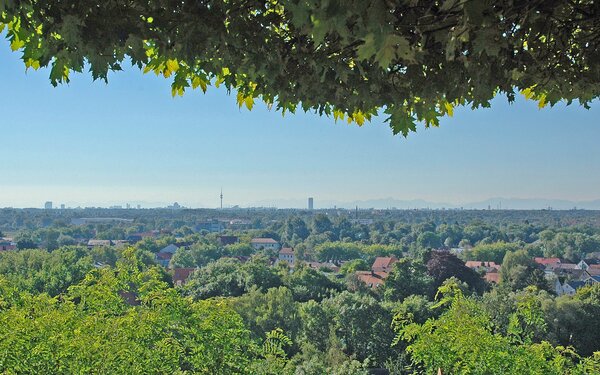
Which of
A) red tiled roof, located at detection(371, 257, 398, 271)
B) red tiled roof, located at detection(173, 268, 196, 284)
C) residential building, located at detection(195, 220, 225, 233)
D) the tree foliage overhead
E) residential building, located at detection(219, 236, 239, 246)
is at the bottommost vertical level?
red tiled roof, located at detection(371, 257, 398, 271)

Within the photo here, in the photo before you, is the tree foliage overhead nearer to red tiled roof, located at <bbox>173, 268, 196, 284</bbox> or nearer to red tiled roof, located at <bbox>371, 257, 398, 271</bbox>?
red tiled roof, located at <bbox>173, 268, 196, 284</bbox>

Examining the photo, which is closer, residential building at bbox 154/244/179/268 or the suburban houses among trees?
the suburban houses among trees

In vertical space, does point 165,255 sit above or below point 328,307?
below

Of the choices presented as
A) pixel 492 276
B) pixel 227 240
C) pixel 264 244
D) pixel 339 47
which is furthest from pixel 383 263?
pixel 339 47

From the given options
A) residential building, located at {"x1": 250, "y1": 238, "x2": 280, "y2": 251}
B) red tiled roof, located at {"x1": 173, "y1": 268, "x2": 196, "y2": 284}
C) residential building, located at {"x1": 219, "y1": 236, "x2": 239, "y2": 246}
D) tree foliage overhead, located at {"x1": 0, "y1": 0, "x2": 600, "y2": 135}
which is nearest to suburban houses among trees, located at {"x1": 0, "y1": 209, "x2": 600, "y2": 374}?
red tiled roof, located at {"x1": 173, "y1": 268, "x2": 196, "y2": 284}

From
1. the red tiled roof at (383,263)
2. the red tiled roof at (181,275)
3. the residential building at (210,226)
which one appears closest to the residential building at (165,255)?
the red tiled roof at (181,275)

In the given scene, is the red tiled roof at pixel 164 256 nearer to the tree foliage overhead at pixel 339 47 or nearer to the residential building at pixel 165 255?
the residential building at pixel 165 255

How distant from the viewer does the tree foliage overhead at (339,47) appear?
5.69 ft

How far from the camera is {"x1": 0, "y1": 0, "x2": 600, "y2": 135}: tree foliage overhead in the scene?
1733 mm

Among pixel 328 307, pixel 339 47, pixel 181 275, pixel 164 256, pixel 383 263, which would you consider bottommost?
pixel 383 263

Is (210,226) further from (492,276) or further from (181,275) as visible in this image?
(492,276)

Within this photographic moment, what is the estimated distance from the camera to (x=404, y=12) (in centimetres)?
195

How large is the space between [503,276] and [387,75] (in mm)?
42525

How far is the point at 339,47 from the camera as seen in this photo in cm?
225
